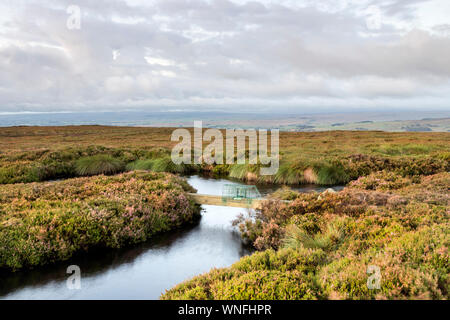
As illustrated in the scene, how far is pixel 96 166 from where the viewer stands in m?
28.9

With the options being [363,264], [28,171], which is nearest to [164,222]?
[363,264]

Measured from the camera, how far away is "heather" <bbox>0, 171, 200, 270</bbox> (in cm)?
1064

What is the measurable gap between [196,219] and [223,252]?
431 cm

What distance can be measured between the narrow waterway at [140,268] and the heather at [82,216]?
51 centimetres

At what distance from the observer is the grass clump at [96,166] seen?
2854 cm

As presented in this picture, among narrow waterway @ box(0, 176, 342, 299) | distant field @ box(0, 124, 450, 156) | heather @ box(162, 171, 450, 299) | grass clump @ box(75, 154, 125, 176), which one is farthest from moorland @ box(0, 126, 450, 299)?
distant field @ box(0, 124, 450, 156)

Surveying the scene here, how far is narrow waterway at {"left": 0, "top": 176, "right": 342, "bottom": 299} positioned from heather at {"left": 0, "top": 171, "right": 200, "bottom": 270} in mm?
509

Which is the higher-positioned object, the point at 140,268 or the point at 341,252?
the point at 341,252

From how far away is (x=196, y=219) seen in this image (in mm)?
16422

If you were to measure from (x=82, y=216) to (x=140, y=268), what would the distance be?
10.8 feet
